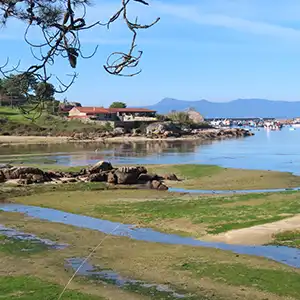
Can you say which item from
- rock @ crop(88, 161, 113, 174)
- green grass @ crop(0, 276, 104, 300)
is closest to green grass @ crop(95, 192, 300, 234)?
green grass @ crop(0, 276, 104, 300)

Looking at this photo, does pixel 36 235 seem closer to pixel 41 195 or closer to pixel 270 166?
pixel 41 195

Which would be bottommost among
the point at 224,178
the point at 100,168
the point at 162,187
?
the point at 224,178

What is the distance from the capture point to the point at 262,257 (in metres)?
15.8

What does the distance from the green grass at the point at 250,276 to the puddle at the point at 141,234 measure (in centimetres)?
131

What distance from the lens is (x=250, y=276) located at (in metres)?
13.6

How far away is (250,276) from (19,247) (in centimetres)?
758

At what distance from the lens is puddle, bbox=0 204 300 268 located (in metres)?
16.2

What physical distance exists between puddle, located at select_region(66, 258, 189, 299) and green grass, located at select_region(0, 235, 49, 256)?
1.89m

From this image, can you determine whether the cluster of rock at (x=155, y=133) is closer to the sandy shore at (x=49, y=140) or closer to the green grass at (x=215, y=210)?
the sandy shore at (x=49, y=140)

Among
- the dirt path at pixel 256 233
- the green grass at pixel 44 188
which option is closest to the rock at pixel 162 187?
the green grass at pixel 44 188

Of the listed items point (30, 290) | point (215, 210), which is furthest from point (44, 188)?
point (30, 290)

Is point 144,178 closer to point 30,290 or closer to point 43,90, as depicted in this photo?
point 30,290

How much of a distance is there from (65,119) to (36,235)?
10141cm

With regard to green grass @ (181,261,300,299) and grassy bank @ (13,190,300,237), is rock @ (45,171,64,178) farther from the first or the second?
green grass @ (181,261,300,299)
